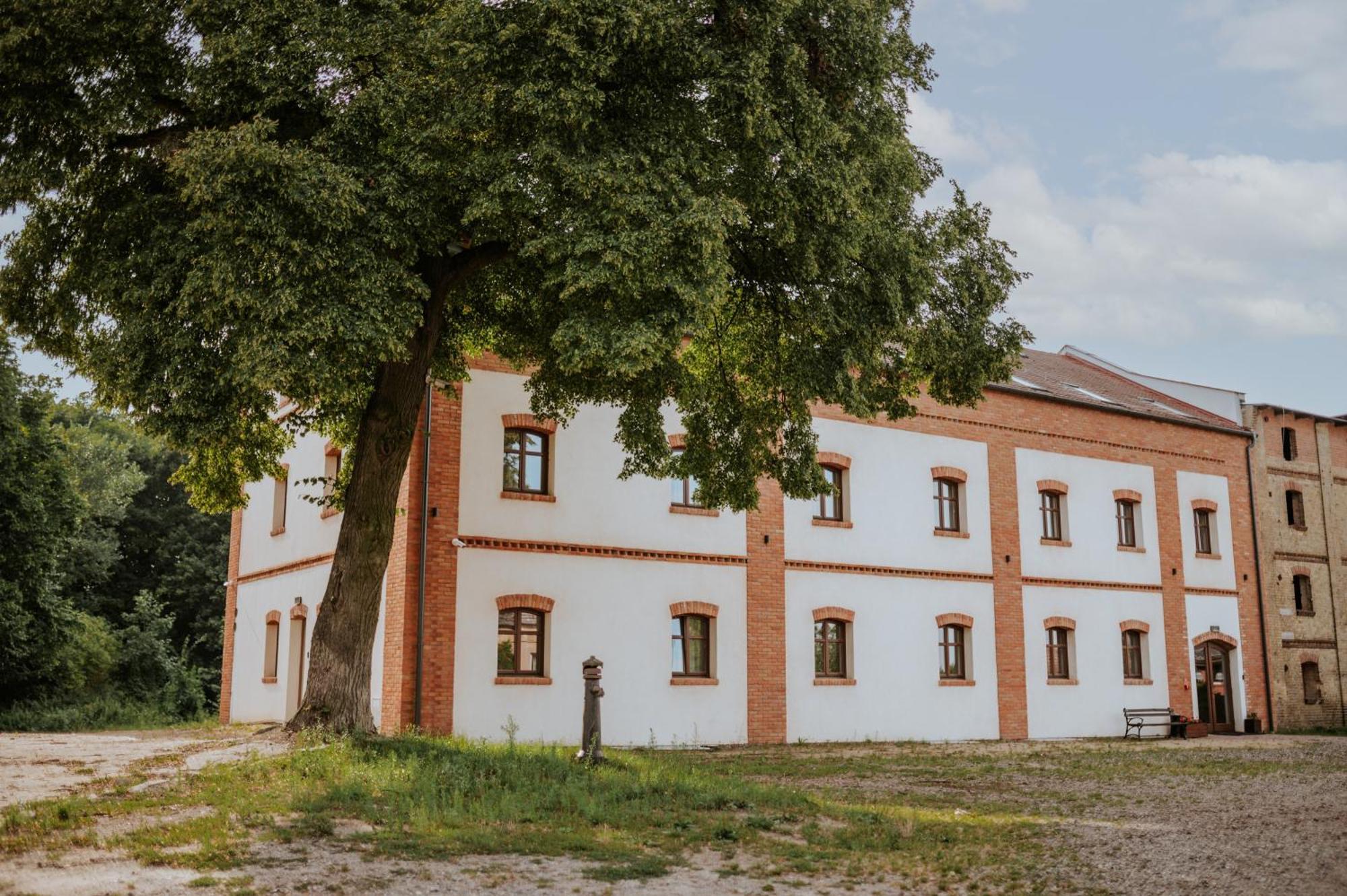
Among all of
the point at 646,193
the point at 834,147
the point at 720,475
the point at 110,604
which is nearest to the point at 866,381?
the point at 720,475

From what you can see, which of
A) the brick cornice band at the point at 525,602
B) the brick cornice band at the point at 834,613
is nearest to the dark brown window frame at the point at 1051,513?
the brick cornice band at the point at 834,613

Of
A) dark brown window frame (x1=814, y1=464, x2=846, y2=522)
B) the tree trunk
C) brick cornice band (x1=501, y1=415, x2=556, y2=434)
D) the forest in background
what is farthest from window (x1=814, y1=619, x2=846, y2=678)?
the forest in background

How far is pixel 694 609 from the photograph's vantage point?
1947 cm

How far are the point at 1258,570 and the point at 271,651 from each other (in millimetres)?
22899

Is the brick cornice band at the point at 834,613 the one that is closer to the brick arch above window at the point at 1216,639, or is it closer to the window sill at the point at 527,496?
the window sill at the point at 527,496

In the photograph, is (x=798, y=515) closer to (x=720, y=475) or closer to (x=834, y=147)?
(x=720, y=475)

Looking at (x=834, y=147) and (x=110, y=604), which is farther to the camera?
(x=110, y=604)

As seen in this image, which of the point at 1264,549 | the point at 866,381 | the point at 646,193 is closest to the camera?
the point at 646,193

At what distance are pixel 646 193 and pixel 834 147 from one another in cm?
268

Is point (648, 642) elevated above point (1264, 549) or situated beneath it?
situated beneath

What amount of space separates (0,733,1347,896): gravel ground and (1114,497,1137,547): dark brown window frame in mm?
9892

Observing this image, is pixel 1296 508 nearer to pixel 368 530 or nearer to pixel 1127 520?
pixel 1127 520

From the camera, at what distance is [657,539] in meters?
19.4

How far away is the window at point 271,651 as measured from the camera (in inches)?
848
